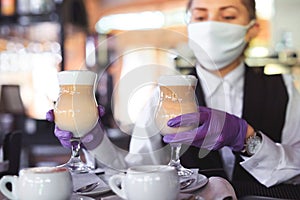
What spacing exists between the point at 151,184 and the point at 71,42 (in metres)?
4.11

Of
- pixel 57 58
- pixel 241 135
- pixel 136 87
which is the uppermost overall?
pixel 136 87

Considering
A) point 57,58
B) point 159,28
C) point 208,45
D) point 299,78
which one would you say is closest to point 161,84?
point 208,45

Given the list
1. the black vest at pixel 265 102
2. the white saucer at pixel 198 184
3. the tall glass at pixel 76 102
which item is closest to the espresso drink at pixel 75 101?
the tall glass at pixel 76 102

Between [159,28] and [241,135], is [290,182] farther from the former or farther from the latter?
[159,28]

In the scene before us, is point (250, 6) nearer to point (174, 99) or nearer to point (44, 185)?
point (174, 99)

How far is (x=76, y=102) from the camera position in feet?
3.25

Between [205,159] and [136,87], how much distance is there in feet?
1.11

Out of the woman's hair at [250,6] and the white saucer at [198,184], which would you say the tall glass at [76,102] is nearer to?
the white saucer at [198,184]

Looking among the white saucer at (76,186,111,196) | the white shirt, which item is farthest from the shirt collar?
the white saucer at (76,186,111,196)

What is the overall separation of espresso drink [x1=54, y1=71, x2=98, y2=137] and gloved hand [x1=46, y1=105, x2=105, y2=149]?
0.02 metres

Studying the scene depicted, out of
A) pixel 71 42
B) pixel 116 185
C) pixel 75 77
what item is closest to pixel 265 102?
pixel 75 77

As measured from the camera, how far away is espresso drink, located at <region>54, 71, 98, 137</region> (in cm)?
99

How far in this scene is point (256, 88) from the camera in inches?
69.3

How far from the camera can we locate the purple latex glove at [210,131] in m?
1.00
